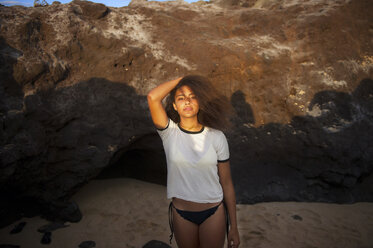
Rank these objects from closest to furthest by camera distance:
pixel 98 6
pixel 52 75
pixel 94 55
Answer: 1. pixel 52 75
2. pixel 94 55
3. pixel 98 6

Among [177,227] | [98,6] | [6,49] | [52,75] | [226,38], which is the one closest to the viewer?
[177,227]

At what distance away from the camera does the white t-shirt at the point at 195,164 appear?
174 cm

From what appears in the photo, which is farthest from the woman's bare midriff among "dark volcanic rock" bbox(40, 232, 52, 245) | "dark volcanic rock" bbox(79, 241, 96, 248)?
"dark volcanic rock" bbox(40, 232, 52, 245)

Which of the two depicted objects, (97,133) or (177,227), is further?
(97,133)

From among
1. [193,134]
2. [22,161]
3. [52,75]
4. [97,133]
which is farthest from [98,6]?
[193,134]

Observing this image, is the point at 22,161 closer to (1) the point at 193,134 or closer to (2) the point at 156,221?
(2) the point at 156,221

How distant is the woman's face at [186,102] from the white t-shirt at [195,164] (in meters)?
0.14

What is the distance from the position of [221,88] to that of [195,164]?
2116mm

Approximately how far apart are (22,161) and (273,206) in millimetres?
3283

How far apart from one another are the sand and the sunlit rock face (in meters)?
0.27

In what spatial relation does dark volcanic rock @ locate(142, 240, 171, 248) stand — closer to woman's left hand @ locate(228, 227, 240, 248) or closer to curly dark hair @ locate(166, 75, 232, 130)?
woman's left hand @ locate(228, 227, 240, 248)

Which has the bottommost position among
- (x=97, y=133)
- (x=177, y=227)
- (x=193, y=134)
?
(x=177, y=227)

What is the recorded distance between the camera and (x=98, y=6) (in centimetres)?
354

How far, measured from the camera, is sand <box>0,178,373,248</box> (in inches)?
118
